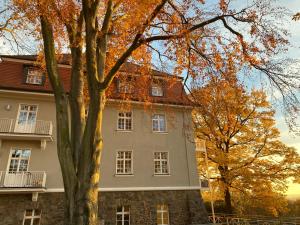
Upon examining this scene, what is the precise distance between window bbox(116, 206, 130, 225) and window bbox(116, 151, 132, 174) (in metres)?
2.06

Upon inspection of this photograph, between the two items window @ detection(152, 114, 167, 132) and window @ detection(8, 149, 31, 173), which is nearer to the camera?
window @ detection(8, 149, 31, 173)

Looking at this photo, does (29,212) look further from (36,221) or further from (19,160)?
(19,160)

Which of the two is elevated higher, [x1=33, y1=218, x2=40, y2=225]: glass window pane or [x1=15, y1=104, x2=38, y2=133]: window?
[x1=15, y1=104, x2=38, y2=133]: window

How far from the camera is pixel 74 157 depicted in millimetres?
4922

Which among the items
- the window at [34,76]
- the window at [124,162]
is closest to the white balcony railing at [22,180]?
the window at [124,162]

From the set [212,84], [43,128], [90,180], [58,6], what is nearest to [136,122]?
[43,128]

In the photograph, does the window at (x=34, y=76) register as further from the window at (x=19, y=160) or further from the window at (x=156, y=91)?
the window at (x=156, y=91)

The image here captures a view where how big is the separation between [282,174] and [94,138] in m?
14.0

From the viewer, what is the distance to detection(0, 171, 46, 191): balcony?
11.8 m

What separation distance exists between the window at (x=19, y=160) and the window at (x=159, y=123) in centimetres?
769

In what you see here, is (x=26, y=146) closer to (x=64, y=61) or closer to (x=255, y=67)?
(x=64, y=61)

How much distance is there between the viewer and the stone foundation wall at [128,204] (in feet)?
39.1

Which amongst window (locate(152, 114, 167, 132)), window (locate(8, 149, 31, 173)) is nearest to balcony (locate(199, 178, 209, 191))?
window (locate(152, 114, 167, 132))

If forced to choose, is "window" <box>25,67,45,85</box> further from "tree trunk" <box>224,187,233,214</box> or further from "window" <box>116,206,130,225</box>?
"tree trunk" <box>224,187,233,214</box>
